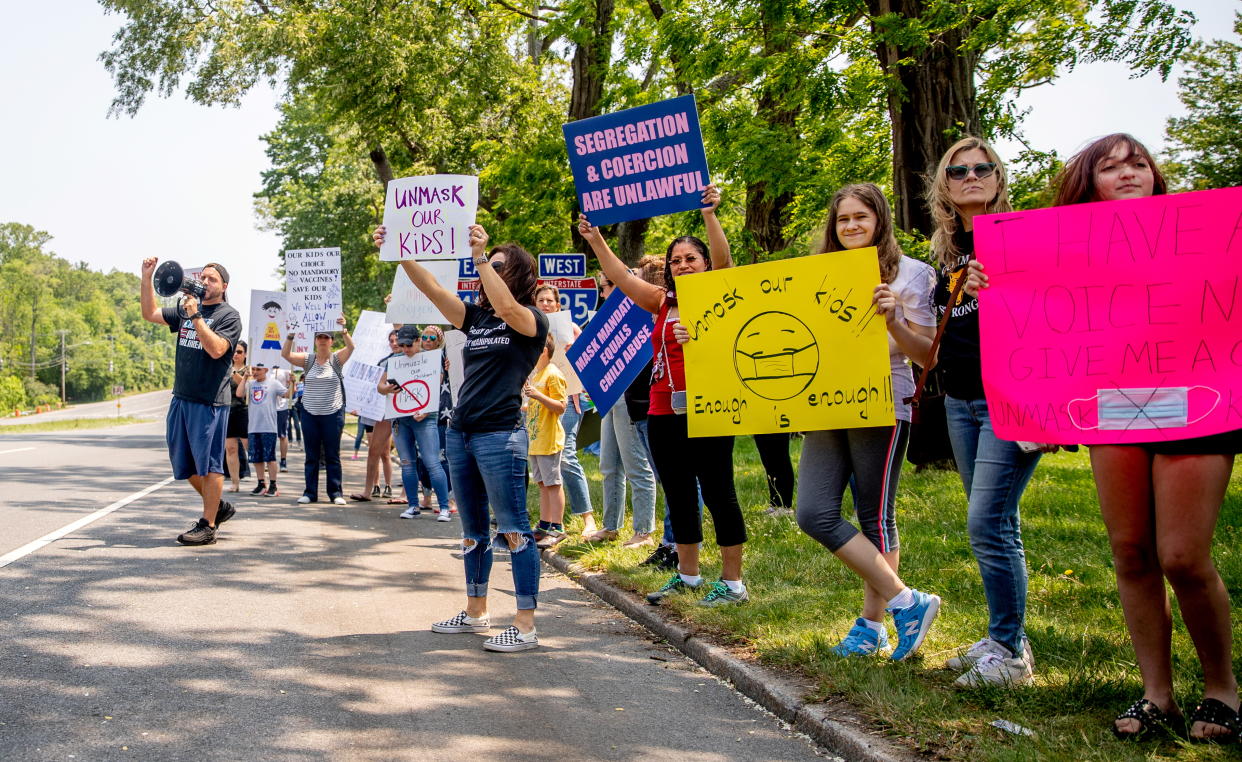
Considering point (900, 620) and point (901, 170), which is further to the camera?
point (901, 170)

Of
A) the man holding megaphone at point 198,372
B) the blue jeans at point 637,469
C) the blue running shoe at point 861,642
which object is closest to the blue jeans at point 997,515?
the blue running shoe at point 861,642

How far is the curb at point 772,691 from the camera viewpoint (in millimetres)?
3713

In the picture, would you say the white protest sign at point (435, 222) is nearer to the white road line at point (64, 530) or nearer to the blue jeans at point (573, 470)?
the blue jeans at point (573, 470)

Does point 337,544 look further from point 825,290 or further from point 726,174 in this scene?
point 726,174

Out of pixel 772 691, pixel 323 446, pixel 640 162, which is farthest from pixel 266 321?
pixel 772 691

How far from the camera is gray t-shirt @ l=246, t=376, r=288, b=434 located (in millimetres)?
13922

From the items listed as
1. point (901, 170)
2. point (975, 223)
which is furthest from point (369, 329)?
point (975, 223)

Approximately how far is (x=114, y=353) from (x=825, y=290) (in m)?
157

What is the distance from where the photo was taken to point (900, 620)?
182 inches

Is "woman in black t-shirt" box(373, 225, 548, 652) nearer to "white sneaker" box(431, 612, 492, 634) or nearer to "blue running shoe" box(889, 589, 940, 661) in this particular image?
"white sneaker" box(431, 612, 492, 634)

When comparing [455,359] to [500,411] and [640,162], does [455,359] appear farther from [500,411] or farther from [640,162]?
[500,411]

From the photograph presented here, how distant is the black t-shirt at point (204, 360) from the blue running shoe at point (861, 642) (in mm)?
5620

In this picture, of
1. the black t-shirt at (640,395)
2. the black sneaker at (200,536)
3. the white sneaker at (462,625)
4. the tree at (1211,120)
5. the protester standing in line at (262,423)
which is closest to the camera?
the white sneaker at (462,625)

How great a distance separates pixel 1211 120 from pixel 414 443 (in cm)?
3358
